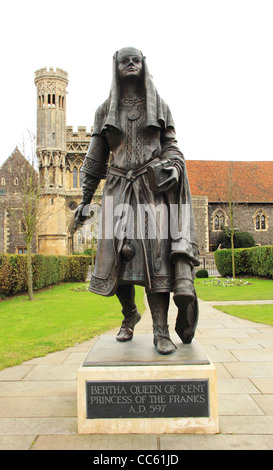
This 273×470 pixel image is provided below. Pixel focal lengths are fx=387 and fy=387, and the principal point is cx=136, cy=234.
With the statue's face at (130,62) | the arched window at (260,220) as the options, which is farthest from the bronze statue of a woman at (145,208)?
the arched window at (260,220)

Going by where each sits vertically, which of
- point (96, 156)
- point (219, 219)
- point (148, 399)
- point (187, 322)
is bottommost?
point (148, 399)

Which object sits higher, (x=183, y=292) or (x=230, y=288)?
(x=183, y=292)

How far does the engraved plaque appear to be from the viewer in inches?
114

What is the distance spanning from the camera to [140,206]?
11.1 ft

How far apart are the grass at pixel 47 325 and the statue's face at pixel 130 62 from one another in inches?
146

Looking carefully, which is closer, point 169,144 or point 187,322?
point 187,322

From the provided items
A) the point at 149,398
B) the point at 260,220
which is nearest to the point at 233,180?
the point at 260,220

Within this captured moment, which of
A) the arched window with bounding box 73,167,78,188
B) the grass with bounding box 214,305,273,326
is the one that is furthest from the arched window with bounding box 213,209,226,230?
the grass with bounding box 214,305,273,326

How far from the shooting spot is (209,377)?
115 inches

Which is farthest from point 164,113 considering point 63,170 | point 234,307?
point 63,170

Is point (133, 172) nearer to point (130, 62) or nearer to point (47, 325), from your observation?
point (130, 62)

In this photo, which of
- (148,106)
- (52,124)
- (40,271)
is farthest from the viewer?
(52,124)

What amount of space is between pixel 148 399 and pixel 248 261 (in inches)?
819

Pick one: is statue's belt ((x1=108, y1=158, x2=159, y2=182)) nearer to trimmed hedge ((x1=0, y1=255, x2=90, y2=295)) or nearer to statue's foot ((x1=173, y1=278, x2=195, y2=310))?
statue's foot ((x1=173, y1=278, x2=195, y2=310))
